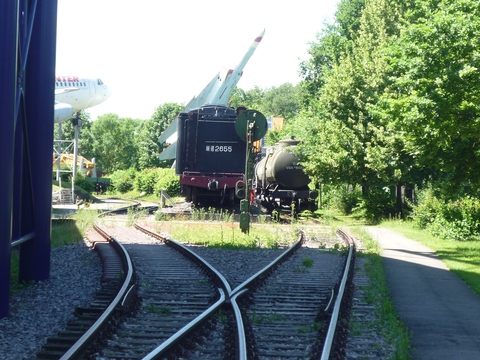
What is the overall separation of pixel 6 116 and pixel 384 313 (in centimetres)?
525

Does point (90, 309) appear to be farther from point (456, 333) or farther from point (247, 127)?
point (247, 127)

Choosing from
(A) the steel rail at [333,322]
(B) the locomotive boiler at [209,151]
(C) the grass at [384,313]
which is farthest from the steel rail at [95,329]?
(B) the locomotive boiler at [209,151]

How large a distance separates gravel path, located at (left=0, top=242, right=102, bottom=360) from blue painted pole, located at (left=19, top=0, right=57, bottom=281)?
0.47 m

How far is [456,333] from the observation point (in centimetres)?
795

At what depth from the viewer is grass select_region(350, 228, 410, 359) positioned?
7.08m

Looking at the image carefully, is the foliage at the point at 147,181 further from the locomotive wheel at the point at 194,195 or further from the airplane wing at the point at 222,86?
the locomotive wheel at the point at 194,195

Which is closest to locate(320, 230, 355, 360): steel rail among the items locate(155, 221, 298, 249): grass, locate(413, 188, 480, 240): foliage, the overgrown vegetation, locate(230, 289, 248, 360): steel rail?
locate(230, 289, 248, 360): steel rail

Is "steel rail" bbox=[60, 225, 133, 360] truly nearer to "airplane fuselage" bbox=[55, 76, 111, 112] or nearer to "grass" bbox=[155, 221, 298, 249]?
"grass" bbox=[155, 221, 298, 249]

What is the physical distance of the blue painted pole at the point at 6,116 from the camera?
8.68 m

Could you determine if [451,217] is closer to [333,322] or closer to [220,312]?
[220,312]

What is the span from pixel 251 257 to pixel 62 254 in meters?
4.22

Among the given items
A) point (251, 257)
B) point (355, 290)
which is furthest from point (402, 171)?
point (355, 290)

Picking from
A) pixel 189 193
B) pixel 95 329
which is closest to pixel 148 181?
pixel 189 193

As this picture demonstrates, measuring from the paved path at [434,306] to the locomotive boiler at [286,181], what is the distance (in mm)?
14669
